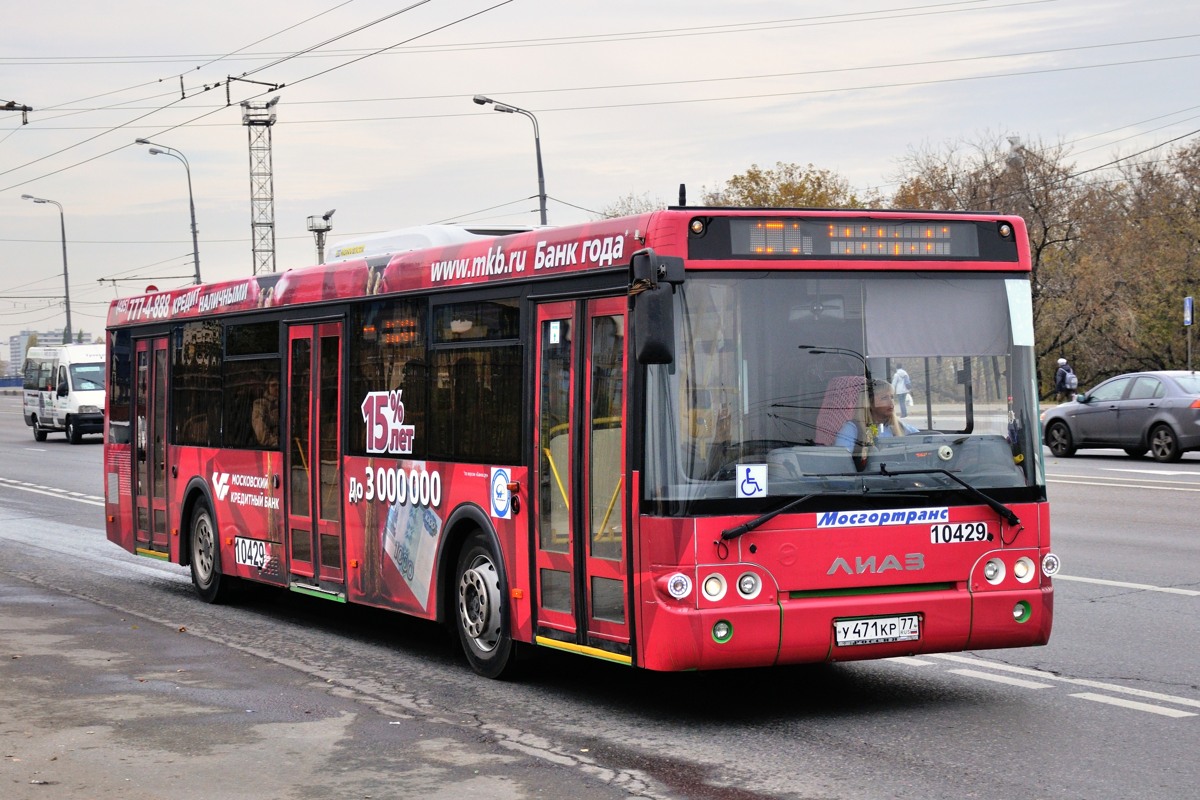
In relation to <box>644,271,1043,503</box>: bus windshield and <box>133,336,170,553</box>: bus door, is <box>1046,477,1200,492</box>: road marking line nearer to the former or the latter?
<box>133,336,170,553</box>: bus door

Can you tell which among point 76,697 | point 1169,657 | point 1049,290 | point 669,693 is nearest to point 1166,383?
point 1169,657

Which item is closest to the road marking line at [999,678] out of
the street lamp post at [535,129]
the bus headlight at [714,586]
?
the bus headlight at [714,586]

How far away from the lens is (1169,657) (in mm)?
9367

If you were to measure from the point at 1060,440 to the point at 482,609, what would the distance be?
69.8 ft

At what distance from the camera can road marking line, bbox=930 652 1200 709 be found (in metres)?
8.17

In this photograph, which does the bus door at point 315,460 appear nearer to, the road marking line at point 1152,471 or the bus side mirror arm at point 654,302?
the bus side mirror arm at point 654,302

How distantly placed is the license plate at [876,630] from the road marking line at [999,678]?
44.5 inches

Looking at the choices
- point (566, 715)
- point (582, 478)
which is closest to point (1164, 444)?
point (582, 478)

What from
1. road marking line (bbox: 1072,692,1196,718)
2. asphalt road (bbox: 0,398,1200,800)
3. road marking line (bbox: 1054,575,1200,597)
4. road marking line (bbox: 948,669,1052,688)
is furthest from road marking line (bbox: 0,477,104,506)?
road marking line (bbox: 1072,692,1196,718)

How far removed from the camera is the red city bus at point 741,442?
7.65 m

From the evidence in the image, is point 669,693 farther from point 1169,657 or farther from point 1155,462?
point 1155,462

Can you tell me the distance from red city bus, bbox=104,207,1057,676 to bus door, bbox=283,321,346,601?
1.66m

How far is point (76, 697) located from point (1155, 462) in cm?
2166

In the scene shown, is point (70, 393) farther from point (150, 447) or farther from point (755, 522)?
point (755, 522)
